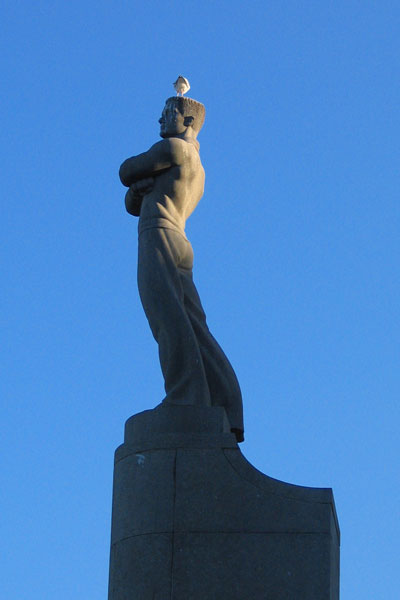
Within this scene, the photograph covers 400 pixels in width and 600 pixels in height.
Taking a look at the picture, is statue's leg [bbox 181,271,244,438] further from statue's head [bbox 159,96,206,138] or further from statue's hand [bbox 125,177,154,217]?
statue's head [bbox 159,96,206,138]

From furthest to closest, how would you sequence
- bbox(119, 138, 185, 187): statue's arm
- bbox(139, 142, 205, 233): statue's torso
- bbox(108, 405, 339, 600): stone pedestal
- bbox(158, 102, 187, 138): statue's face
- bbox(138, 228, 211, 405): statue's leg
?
bbox(158, 102, 187, 138): statue's face, bbox(119, 138, 185, 187): statue's arm, bbox(139, 142, 205, 233): statue's torso, bbox(138, 228, 211, 405): statue's leg, bbox(108, 405, 339, 600): stone pedestal

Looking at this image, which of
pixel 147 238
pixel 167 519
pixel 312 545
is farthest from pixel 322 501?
pixel 147 238

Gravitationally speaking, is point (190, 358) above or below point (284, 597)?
above

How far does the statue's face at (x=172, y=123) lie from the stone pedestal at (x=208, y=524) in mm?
3703

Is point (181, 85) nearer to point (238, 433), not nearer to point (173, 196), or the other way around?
point (173, 196)

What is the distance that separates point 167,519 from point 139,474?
0.65 meters

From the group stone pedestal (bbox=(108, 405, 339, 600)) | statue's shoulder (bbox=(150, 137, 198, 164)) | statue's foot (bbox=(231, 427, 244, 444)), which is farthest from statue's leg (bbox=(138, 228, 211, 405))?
statue's shoulder (bbox=(150, 137, 198, 164))

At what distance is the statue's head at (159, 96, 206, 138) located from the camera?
1622 centimetres

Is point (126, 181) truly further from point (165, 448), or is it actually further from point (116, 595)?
point (116, 595)

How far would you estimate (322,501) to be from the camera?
13812 mm

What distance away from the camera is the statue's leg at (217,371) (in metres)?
15.1

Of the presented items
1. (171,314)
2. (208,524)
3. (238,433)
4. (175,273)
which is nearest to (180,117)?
(175,273)

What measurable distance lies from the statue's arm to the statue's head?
0.46 metres

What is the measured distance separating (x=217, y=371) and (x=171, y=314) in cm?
86
